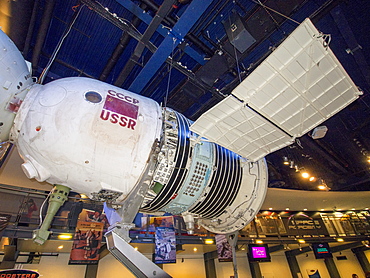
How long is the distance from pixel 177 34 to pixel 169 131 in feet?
12.9

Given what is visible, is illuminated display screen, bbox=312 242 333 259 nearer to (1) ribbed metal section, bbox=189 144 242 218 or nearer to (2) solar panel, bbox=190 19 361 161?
(1) ribbed metal section, bbox=189 144 242 218

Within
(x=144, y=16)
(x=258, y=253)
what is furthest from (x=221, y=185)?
(x=258, y=253)

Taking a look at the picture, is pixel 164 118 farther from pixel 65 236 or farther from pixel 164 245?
pixel 164 245

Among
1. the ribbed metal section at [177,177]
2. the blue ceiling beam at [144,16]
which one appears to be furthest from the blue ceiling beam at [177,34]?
the ribbed metal section at [177,177]

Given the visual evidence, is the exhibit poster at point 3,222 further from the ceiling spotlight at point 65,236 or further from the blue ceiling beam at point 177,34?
the blue ceiling beam at point 177,34

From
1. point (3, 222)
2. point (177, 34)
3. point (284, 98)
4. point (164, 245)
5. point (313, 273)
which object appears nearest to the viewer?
point (284, 98)

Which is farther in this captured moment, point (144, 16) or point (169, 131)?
point (144, 16)

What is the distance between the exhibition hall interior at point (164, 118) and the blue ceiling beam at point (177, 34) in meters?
0.04

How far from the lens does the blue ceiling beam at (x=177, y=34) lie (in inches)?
211

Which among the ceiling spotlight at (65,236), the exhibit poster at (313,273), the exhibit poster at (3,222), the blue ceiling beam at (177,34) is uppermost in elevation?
the blue ceiling beam at (177,34)

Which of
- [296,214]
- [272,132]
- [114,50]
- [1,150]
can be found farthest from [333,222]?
[1,150]

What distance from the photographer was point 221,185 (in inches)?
147

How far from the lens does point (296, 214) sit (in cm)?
1831

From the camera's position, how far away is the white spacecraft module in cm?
259
